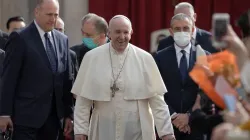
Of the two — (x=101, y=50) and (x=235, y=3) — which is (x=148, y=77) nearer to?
(x=101, y=50)

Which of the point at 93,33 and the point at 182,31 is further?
the point at 93,33

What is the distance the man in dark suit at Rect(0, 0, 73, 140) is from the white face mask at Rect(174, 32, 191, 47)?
4.50 ft

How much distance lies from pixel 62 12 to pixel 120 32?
713 cm

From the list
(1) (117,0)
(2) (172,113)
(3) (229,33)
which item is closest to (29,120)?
(2) (172,113)

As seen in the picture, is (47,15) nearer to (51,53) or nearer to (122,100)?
(51,53)

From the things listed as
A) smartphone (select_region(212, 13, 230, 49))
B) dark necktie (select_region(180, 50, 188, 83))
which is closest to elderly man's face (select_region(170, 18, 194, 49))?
dark necktie (select_region(180, 50, 188, 83))

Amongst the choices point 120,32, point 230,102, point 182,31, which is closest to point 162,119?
point 120,32

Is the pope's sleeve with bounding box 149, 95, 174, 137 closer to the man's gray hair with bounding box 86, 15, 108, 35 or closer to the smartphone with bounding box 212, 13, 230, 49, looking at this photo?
the man's gray hair with bounding box 86, 15, 108, 35

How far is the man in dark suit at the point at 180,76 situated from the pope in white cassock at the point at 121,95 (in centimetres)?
85

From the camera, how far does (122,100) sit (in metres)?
10.2

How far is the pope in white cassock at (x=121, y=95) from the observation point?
10180 mm

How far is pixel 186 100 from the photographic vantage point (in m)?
11.2

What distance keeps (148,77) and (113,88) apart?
37 cm

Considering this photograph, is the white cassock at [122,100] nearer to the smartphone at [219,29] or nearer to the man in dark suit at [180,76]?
the man in dark suit at [180,76]
